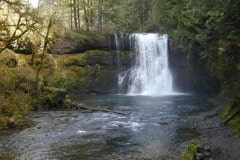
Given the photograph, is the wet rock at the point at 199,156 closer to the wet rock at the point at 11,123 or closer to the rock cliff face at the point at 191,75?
the wet rock at the point at 11,123

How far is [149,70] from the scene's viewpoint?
29.8 metres

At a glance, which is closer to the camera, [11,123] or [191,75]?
[11,123]

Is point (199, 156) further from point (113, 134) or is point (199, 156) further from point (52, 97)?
point (52, 97)

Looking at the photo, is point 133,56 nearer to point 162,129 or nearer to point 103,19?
point 103,19

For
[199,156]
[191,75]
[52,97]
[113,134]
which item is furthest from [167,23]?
[199,156]

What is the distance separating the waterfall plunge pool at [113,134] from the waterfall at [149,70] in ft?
33.2

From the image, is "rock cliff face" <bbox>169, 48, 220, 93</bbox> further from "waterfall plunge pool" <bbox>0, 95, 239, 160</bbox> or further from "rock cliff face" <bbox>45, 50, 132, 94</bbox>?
"waterfall plunge pool" <bbox>0, 95, 239, 160</bbox>

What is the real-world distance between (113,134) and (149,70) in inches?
682

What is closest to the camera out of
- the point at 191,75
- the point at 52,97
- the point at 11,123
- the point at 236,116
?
the point at 236,116

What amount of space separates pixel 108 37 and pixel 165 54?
574 centimetres

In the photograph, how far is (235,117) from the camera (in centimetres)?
1298

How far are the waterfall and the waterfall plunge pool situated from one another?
10.1 m

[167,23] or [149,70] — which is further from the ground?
[167,23]

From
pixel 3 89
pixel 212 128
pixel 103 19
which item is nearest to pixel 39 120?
pixel 3 89
